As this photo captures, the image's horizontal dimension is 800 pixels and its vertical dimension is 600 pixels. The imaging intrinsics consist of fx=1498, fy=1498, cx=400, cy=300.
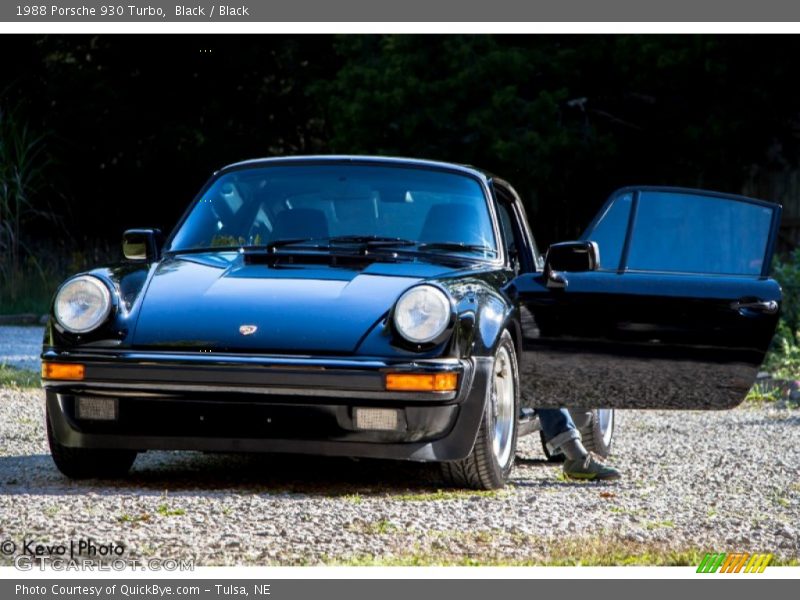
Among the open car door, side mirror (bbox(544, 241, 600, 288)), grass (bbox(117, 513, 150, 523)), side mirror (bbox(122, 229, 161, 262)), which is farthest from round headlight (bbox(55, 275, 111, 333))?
side mirror (bbox(544, 241, 600, 288))

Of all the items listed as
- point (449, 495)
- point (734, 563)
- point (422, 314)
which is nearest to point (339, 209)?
point (422, 314)

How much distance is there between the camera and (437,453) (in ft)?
19.4

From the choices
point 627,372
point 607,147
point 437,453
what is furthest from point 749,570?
point 607,147

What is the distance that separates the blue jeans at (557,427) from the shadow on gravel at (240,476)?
0.49m

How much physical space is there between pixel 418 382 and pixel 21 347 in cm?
975

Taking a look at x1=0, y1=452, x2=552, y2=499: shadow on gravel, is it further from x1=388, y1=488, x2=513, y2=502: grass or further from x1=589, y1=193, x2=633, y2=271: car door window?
x1=589, y1=193, x2=633, y2=271: car door window

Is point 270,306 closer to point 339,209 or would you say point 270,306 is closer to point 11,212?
point 339,209

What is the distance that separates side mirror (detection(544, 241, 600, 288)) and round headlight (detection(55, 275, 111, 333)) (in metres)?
1.98

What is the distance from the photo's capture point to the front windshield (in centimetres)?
699

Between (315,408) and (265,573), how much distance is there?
5.27 feet

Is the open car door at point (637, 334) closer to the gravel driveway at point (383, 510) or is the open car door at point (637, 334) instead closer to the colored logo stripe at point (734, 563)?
the gravel driveway at point (383, 510)

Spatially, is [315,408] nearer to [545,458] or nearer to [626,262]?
[626,262]

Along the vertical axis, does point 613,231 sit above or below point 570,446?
above

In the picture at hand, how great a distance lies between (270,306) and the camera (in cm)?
603
